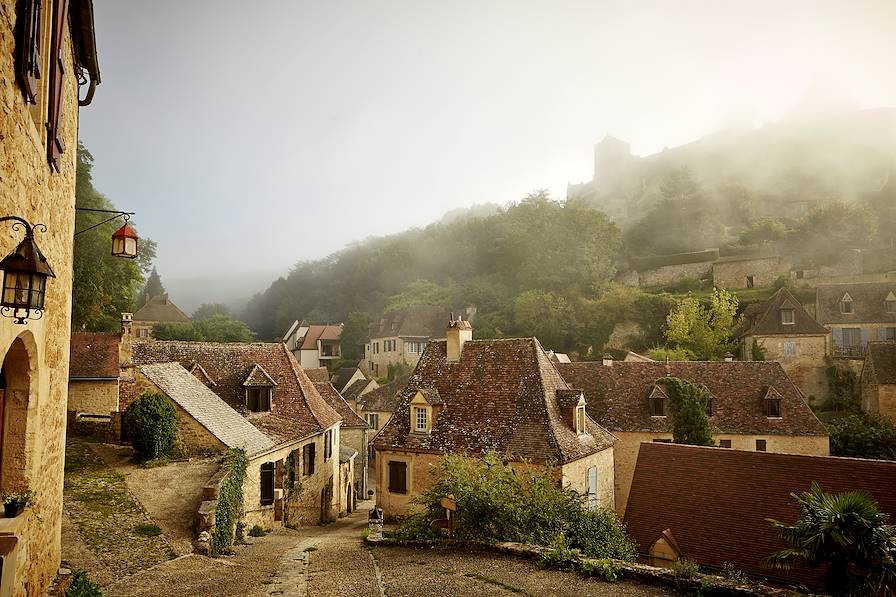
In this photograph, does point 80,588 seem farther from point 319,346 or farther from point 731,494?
point 319,346

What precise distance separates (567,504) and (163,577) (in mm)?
8425

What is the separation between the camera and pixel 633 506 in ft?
53.4

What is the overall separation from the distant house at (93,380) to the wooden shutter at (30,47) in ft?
51.9

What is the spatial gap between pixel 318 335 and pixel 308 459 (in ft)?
168

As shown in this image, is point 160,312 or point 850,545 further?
point 160,312

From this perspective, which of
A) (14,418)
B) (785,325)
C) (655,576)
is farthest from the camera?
(785,325)

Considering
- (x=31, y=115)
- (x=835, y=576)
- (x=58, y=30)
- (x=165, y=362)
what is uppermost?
(x=58, y=30)

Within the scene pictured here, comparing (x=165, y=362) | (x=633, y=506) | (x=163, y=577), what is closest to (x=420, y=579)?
(x=163, y=577)

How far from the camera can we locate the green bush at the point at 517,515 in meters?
12.2

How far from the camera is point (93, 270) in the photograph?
97.5ft

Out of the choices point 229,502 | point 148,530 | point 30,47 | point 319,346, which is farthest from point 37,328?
point 319,346

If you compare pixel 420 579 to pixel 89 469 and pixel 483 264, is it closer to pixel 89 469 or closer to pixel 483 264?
pixel 89 469

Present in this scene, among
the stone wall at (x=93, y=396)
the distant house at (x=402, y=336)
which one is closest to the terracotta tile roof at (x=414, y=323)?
the distant house at (x=402, y=336)

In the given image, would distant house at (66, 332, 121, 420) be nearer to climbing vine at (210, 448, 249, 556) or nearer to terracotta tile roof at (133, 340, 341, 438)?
terracotta tile roof at (133, 340, 341, 438)
